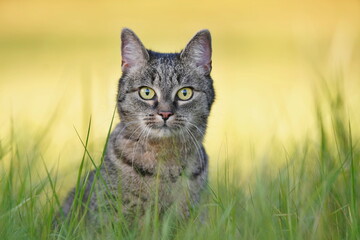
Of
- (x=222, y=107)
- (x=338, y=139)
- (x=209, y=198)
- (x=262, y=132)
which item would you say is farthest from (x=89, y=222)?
(x=222, y=107)

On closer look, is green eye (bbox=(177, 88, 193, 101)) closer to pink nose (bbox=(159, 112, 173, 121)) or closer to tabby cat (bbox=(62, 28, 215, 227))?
tabby cat (bbox=(62, 28, 215, 227))

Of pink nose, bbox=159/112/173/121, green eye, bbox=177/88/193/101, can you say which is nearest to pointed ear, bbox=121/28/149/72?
green eye, bbox=177/88/193/101

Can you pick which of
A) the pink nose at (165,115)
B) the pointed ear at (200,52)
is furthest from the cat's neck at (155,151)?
the pointed ear at (200,52)

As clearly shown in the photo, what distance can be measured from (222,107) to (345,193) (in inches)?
185

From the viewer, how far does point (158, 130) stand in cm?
421

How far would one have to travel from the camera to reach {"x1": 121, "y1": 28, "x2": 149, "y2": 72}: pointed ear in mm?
4426

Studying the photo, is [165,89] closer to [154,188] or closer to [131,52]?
[131,52]

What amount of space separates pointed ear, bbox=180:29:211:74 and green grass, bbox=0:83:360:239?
2.60 ft

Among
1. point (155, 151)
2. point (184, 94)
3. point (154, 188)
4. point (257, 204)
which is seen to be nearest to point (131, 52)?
point (184, 94)

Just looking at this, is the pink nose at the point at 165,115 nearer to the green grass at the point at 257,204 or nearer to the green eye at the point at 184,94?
the green eye at the point at 184,94

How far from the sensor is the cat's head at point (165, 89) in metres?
4.24

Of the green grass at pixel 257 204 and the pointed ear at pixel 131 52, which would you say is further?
the pointed ear at pixel 131 52

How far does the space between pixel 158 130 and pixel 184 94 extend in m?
0.35

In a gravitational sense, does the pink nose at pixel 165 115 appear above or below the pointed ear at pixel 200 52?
below
